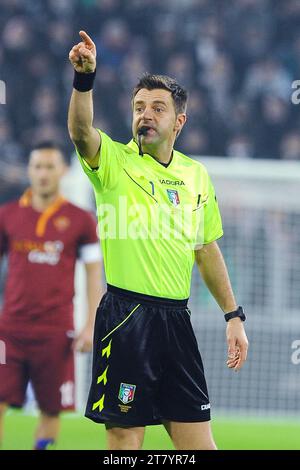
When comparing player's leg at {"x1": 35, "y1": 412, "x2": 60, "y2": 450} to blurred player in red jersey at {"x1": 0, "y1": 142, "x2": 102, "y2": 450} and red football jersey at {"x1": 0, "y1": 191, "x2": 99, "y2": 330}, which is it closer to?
blurred player in red jersey at {"x1": 0, "y1": 142, "x2": 102, "y2": 450}

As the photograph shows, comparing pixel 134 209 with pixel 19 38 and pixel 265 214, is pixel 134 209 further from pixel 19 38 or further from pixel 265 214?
pixel 19 38

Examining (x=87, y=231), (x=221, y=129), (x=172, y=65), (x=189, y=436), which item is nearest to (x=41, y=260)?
(x=87, y=231)

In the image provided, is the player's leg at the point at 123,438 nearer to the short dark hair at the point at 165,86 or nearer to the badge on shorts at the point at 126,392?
the badge on shorts at the point at 126,392

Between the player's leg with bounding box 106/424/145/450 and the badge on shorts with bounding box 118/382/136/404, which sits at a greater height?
the badge on shorts with bounding box 118/382/136/404

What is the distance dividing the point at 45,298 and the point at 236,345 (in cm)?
214

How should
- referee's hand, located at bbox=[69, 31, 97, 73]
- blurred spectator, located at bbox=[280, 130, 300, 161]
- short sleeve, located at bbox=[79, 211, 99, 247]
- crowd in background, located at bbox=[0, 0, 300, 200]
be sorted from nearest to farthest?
1. referee's hand, located at bbox=[69, 31, 97, 73]
2. short sleeve, located at bbox=[79, 211, 99, 247]
3. crowd in background, located at bbox=[0, 0, 300, 200]
4. blurred spectator, located at bbox=[280, 130, 300, 161]

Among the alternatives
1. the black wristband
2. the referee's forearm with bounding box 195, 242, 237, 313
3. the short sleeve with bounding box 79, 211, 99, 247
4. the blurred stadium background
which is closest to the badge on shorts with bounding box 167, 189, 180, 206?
the referee's forearm with bounding box 195, 242, 237, 313

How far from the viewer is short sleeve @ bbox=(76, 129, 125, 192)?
4.11m

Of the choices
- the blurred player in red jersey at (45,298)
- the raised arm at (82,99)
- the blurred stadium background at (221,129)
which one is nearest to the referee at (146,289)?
the raised arm at (82,99)

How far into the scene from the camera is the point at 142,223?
14.0 ft

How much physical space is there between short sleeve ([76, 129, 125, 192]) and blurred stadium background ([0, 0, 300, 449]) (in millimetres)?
3368

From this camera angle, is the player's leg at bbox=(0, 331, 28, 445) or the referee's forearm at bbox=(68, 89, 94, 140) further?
the player's leg at bbox=(0, 331, 28, 445)

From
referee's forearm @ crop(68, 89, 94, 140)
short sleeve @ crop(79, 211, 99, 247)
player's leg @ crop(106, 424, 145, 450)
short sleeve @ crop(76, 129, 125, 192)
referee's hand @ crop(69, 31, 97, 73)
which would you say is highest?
referee's hand @ crop(69, 31, 97, 73)

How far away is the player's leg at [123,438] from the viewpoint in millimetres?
4117
